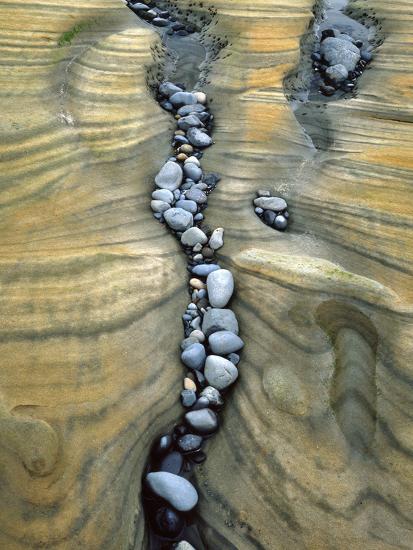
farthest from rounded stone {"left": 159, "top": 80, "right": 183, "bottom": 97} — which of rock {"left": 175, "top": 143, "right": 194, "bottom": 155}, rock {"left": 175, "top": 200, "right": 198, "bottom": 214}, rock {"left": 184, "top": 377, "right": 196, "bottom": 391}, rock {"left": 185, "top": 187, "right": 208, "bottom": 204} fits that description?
rock {"left": 184, "top": 377, "right": 196, "bottom": 391}

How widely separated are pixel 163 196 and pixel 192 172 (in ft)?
1.21

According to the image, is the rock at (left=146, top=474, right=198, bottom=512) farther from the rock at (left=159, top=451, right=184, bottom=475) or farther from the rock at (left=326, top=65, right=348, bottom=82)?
the rock at (left=326, top=65, right=348, bottom=82)

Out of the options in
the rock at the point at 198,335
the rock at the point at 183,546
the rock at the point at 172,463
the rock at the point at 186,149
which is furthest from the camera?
the rock at the point at 186,149

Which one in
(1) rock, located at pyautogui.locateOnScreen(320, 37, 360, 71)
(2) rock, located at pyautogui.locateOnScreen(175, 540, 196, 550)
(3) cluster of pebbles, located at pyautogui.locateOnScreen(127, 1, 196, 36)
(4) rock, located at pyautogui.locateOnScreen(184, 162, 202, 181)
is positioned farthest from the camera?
(3) cluster of pebbles, located at pyautogui.locateOnScreen(127, 1, 196, 36)

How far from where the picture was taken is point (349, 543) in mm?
1791

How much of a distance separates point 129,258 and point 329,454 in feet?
4.91

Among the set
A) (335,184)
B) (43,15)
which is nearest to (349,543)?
(335,184)

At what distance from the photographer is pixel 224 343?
2.36 m

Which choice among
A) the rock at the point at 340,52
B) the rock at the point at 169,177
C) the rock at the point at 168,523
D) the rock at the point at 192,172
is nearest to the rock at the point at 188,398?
the rock at the point at 168,523

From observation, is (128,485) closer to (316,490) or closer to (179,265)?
(316,490)

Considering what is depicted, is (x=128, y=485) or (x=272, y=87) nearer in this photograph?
(x=128, y=485)

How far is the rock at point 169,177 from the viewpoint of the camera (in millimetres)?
3137

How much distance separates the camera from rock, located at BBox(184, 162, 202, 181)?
325 centimetres

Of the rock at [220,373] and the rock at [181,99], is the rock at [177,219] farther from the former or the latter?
the rock at [181,99]
